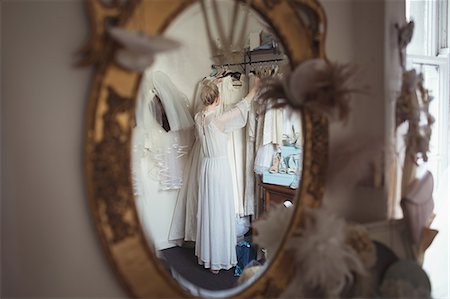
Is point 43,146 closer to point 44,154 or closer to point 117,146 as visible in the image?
point 44,154

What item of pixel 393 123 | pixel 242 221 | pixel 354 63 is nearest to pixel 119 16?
pixel 354 63

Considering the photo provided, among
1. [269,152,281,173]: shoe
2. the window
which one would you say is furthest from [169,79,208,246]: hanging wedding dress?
the window

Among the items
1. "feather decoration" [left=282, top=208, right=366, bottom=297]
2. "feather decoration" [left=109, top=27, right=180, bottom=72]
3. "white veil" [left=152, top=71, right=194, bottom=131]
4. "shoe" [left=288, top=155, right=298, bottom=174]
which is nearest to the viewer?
"feather decoration" [left=109, top=27, right=180, bottom=72]

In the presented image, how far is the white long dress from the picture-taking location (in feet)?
4.39

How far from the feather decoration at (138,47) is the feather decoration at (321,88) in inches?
12.6

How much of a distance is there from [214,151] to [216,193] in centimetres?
16

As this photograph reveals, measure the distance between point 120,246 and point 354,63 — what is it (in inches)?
28.8

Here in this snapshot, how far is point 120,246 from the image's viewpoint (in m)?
0.72

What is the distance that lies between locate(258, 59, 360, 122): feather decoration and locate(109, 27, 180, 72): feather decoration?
32cm

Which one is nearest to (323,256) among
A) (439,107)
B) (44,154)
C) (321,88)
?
(321,88)

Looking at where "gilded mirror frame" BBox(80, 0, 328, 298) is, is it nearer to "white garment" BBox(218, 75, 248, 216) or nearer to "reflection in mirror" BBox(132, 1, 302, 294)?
"reflection in mirror" BBox(132, 1, 302, 294)

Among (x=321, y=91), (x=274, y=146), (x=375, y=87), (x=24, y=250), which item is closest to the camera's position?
(x=24, y=250)

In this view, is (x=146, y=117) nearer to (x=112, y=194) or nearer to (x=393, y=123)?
(x=112, y=194)

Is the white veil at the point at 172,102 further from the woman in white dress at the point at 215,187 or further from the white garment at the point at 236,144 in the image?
the white garment at the point at 236,144
